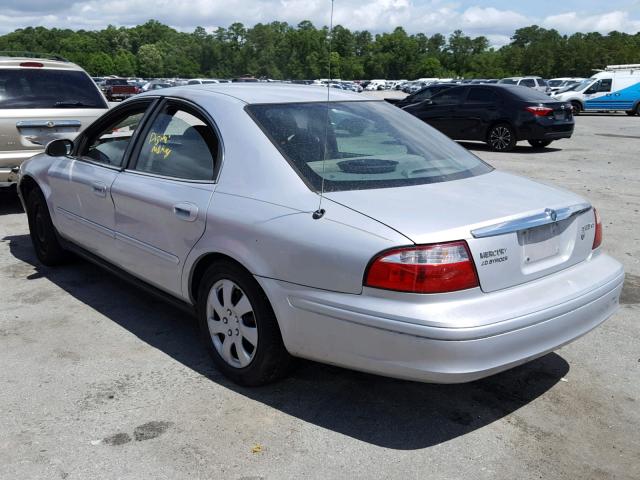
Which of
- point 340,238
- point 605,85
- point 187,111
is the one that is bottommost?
point 605,85

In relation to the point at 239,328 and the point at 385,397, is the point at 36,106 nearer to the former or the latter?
the point at 239,328

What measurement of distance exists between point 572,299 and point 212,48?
8.29 metres

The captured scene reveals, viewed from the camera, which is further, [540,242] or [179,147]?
[179,147]

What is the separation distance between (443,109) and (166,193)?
43.4ft

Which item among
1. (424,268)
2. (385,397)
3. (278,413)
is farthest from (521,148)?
(424,268)

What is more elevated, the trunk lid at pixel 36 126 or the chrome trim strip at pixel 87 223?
the trunk lid at pixel 36 126

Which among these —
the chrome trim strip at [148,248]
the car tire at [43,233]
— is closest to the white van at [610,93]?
the car tire at [43,233]

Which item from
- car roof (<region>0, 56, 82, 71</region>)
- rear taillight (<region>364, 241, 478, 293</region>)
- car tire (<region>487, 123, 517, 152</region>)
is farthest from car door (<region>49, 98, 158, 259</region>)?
car tire (<region>487, 123, 517, 152</region>)

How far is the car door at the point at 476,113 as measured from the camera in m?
15.2

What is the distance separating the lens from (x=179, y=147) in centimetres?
404

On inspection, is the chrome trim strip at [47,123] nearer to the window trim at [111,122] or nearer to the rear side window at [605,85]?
the window trim at [111,122]

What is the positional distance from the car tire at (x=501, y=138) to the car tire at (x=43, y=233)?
11542mm

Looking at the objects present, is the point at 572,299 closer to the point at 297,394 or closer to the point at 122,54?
the point at 297,394

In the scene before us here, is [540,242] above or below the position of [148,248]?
above
